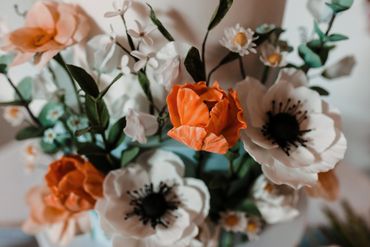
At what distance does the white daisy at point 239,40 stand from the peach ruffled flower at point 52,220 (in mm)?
225

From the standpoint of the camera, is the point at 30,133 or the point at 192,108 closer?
the point at 192,108

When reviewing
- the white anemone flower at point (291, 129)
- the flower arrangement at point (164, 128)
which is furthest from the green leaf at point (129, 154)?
the white anemone flower at point (291, 129)

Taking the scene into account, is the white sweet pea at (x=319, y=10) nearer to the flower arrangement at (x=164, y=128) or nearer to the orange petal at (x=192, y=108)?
the flower arrangement at (x=164, y=128)

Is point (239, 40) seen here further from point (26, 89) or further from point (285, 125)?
point (26, 89)

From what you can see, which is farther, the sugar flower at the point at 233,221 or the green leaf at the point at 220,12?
the sugar flower at the point at 233,221

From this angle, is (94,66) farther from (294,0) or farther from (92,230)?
(294,0)

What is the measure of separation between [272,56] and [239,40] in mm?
49

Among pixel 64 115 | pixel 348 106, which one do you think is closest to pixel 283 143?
pixel 64 115

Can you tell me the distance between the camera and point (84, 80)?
0.36 m

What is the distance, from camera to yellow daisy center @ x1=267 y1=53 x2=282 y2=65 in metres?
0.40

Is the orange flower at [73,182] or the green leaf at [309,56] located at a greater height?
the green leaf at [309,56]

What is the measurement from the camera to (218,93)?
1.06ft

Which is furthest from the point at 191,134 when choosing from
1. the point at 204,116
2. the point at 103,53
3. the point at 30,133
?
the point at 30,133

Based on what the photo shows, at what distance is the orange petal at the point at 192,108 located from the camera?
1.03ft
